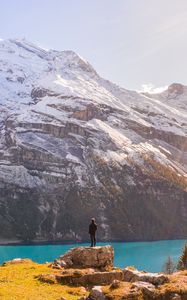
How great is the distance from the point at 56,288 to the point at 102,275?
141 inches

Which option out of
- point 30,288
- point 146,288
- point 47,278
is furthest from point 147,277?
point 47,278

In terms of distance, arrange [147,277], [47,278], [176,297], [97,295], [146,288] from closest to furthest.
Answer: [176,297] < [146,288] < [97,295] < [147,277] < [47,278]

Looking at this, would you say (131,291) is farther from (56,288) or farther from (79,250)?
(79,250)

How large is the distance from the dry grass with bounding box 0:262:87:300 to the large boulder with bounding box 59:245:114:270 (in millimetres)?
2157

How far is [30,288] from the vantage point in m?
32.7

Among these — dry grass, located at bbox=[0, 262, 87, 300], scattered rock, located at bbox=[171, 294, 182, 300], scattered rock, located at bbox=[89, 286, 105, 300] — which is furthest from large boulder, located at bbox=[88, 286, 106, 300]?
scattered rock, located at bbox=[171, 294, 182, 300]

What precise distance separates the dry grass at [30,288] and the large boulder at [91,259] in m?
2.16

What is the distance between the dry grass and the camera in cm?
2983


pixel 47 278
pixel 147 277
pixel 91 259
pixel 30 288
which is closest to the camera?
pixel 147 277

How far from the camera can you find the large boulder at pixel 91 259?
40.8 m

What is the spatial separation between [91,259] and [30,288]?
355 inches

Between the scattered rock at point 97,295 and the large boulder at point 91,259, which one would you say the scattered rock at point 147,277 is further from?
the large boulder at point 91,259

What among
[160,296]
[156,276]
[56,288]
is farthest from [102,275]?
[160,296]

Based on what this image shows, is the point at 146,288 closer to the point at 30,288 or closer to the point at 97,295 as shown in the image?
the point at 97,295
